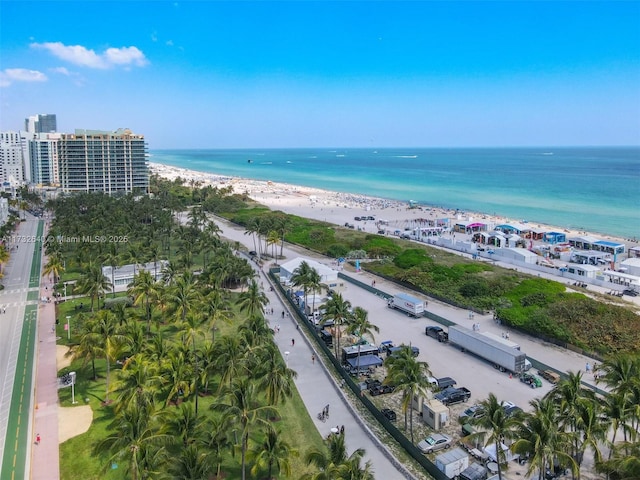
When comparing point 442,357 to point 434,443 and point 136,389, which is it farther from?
point 136,389

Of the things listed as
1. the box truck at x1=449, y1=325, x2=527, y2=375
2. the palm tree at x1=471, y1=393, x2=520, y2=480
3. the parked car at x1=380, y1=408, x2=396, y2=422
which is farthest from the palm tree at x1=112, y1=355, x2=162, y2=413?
the box truck at x1=449, y1=325, x2=527, y2=375

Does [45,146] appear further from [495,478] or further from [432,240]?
[495,478]

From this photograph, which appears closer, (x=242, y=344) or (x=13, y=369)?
(x=242, y=344)

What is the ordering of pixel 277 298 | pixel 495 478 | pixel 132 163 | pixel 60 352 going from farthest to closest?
1. pixel 132 163
2. pixel 277 298
3. pixel 60 352
4. pixel 495 478

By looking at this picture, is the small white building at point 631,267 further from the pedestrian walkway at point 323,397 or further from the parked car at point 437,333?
the pedestrian walkway at point 323,397

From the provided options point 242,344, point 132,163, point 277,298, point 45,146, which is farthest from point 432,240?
point 45,146
